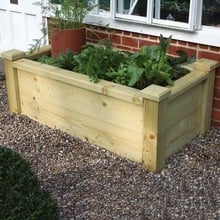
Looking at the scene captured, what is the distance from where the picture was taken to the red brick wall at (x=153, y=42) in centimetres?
384

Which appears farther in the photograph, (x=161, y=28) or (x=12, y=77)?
(x=12, y=77)

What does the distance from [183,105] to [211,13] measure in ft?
2.59

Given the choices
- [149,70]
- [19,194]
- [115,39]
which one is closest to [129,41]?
[115,39]

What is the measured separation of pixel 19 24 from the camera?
557 centimetres

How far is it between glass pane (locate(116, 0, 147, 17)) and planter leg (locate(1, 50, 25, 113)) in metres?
0.95

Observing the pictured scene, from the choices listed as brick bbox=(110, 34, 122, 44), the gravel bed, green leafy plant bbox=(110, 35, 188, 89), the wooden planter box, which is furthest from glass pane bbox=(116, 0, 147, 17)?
the gravel bed

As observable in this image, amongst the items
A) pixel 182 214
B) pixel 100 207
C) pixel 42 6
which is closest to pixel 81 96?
pixel 100 207

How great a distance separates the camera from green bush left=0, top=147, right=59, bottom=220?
2299 millimetres

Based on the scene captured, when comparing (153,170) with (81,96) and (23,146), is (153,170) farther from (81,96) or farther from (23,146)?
(23,146)

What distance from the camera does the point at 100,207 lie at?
119 inches

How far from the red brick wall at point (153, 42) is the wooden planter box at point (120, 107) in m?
0.09

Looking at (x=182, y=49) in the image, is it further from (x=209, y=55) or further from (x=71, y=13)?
(x=71, y=13)

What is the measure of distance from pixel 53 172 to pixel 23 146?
0.53 m

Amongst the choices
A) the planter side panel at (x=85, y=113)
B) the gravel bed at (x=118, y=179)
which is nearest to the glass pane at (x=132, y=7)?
the planter side panel at (x=85, y=113)
